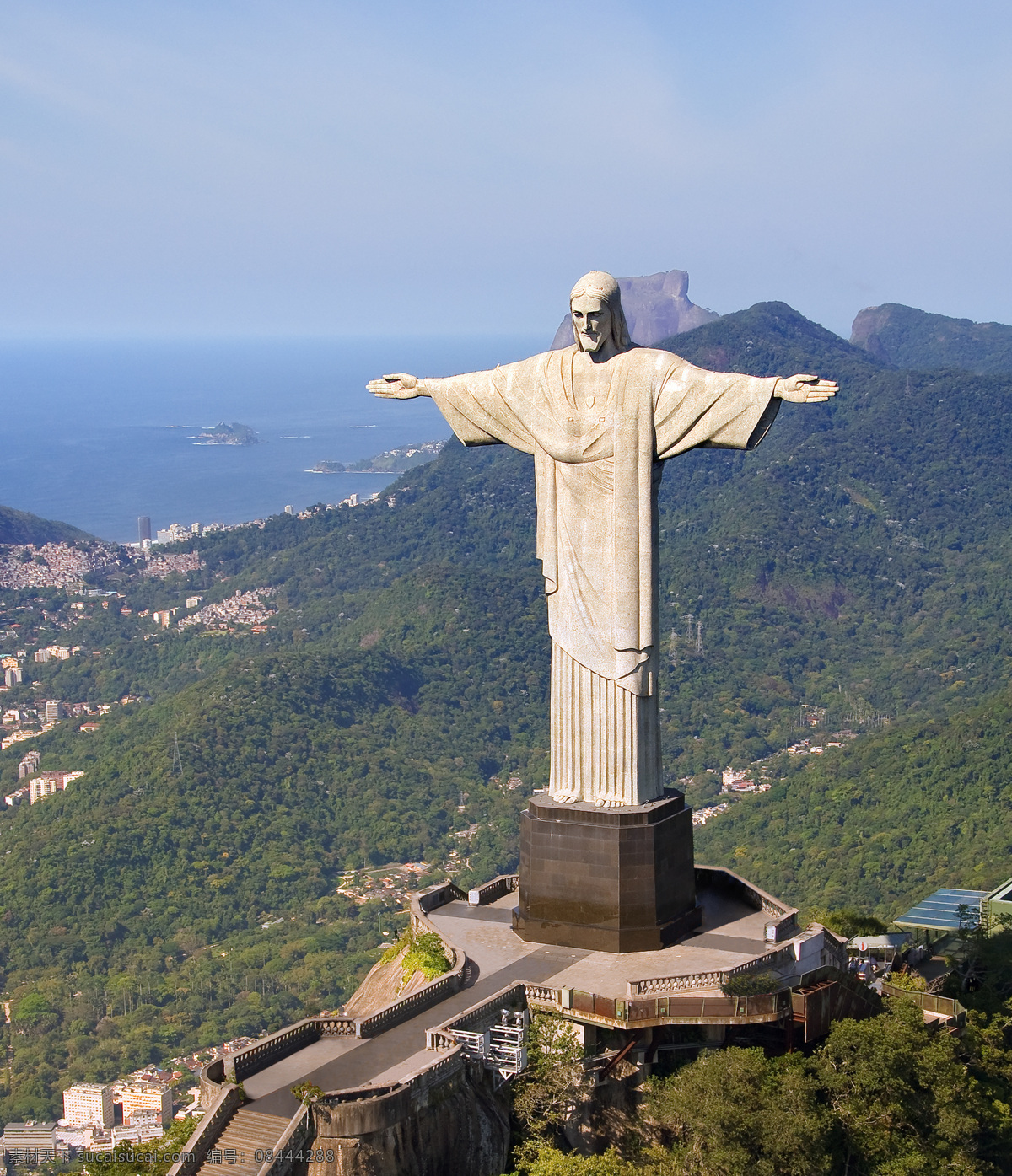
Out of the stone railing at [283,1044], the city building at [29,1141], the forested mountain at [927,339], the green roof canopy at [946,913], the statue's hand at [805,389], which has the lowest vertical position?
the city building at [29,1141]

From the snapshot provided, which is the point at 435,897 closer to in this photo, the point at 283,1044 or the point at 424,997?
the point at 424,997

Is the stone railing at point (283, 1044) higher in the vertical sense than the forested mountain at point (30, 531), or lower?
lower

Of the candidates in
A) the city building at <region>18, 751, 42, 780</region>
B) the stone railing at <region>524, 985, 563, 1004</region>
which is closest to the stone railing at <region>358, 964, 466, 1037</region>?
the stone railing at <region>524, 985, 563, 1004</region>

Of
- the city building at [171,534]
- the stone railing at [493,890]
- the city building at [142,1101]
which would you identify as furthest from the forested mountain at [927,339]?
the stone railing at [493,890]

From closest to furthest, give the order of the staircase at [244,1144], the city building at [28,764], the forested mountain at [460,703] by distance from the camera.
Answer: the staircase at [244,1144]
the forested mountain at [460,703]
the city building at [28,764]

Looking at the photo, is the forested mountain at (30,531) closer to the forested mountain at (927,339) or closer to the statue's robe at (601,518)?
the forested mountain at (927,339)

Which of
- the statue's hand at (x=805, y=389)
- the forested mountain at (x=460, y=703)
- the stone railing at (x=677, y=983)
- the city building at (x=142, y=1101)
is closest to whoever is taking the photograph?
the stone railing at (x=677, y=983)

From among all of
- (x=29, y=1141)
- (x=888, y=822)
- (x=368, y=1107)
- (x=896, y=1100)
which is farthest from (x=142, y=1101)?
(x=368, y=1107)

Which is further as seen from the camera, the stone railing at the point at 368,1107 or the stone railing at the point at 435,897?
the stone railing at the point at 435,897
